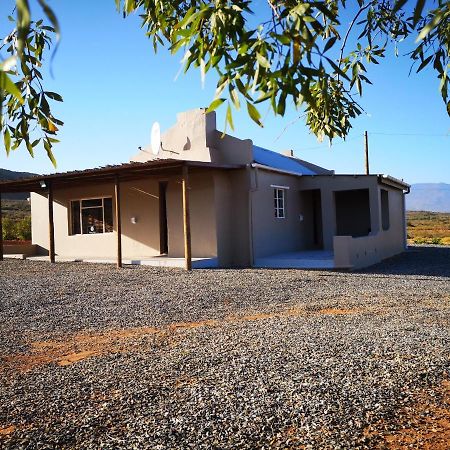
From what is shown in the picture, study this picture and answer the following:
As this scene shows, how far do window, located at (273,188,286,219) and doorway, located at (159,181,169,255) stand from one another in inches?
146

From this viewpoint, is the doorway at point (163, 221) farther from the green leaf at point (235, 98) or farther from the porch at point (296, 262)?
the green leaf at point (235, 98)

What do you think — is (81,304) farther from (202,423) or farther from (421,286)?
(421,286)

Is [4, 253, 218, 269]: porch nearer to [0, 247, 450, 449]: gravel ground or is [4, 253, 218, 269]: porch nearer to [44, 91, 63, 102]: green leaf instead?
[0, 247, 450, 449]: gravel ground

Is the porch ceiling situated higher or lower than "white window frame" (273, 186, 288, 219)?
higher

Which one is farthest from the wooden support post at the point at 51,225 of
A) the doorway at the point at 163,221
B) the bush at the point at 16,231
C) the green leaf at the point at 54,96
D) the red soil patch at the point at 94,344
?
the green leaf at the point at 54,96

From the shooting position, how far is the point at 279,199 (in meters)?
16.8

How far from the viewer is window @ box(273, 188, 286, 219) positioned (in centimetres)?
1652

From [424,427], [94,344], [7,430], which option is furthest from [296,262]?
[7,430]

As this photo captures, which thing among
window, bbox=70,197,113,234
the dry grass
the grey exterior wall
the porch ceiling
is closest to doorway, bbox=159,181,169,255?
the grey exterior wall

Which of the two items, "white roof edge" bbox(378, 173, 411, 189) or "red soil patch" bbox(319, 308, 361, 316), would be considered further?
"white roof edge" bbox(378, 173, 411, 189)

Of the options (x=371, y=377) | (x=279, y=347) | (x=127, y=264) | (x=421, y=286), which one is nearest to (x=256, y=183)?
(x=127, y=264)

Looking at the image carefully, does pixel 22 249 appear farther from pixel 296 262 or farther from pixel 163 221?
pixel 296 262

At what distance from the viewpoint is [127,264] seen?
15352 mm

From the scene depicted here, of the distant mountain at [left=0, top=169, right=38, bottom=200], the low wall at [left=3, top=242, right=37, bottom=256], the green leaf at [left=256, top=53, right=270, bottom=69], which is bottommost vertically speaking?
the low wall at [left=3, top=242, right=37, bottom=256]
